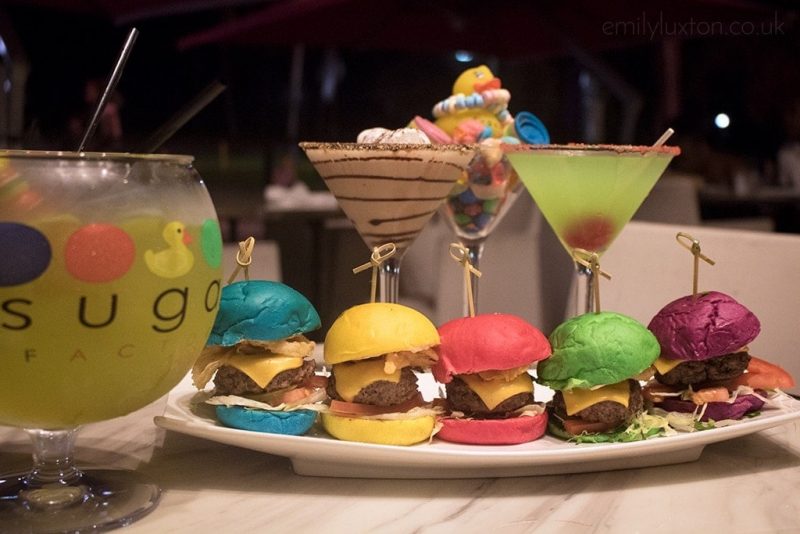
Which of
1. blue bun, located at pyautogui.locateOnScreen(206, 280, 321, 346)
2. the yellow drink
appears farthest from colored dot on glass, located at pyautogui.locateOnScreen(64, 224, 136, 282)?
blue bun, located at pyautogui.locateOnScreen(206, 280, 321, 346)

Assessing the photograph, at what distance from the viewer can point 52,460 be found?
0.76m

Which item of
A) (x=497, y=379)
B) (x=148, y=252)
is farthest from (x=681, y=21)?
(x=148, y=252)

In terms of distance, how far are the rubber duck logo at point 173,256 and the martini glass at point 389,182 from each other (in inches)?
16.2

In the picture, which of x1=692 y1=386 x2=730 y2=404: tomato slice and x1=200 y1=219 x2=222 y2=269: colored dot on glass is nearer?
x1=200 y1=219 x2=222 y2=269: colored dot on glass

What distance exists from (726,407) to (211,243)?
1.94 feet

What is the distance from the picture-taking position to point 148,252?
2.18 ft

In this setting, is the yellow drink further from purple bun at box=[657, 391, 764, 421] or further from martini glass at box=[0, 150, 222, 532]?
purple bun at box=[657, 391, 764, 421]

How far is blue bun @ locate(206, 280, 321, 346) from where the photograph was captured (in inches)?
34.6

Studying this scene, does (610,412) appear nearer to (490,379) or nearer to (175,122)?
(490,379)

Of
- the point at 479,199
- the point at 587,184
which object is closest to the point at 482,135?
the point at 479,199

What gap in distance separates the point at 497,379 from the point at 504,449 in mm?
76

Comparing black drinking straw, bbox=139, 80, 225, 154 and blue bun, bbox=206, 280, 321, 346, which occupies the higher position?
black drinking straw, bbox=139, 80, 225, 154

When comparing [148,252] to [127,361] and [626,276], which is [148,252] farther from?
[626,276]

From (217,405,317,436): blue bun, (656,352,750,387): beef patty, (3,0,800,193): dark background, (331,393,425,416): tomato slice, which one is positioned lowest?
(217,405,317,436): blue bun
